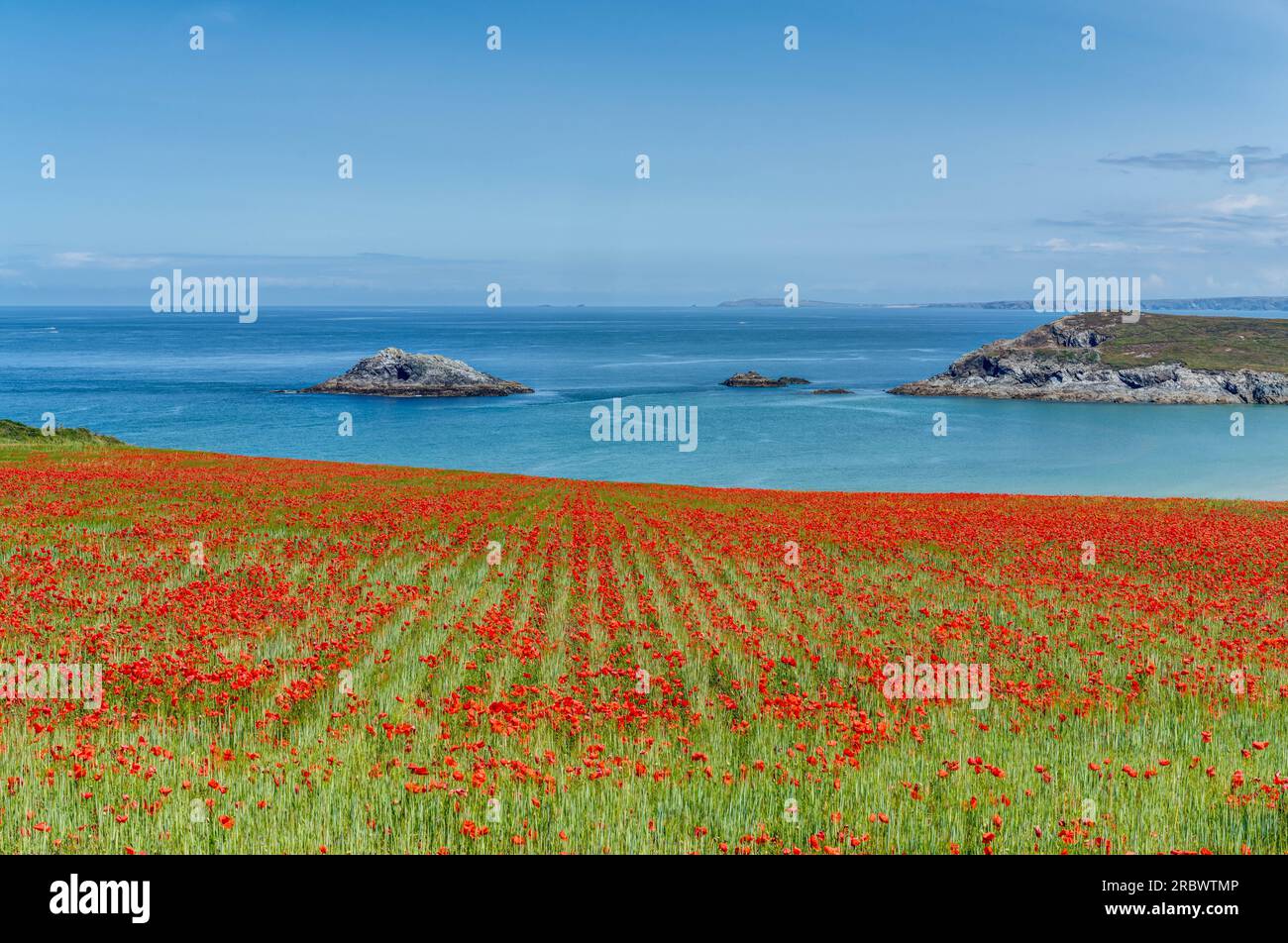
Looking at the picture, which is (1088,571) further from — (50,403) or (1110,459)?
(50,403)

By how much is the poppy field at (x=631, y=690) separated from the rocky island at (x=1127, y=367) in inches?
4737

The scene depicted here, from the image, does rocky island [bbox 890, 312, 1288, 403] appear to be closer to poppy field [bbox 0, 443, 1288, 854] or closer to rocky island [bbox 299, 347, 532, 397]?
rocky island [bbox 299, 347, 532, 397]

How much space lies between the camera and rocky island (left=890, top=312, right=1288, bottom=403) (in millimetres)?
130750

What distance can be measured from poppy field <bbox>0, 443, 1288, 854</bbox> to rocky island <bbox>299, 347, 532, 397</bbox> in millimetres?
115044

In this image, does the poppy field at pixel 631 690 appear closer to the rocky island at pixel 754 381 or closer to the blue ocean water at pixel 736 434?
the blue ocean water at pixel 736 434

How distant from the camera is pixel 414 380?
465 feet

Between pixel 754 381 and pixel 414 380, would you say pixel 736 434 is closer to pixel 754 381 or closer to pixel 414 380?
pixel 754 381

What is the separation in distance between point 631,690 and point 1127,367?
487ft

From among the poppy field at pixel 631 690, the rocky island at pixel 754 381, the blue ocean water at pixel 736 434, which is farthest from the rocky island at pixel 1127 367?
the poppy field at pixel 631 690

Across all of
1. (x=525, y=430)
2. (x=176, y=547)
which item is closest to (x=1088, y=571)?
(x=176, y=547)

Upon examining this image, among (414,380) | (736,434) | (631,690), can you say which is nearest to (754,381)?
(736,434)

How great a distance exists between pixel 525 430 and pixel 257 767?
92.0 m

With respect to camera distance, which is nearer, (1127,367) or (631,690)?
(631,690)

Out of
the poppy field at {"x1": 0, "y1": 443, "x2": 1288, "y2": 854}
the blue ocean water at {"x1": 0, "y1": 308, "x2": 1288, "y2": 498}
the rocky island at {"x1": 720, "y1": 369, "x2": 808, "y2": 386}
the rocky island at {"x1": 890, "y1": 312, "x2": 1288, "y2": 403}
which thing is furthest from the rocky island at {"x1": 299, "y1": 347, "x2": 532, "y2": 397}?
the poppy field at {"x1": 0, "y1": 443, "x2": 1288, "y2": 854}
